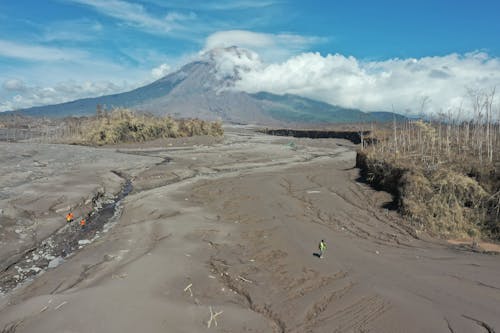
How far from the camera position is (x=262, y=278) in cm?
1283

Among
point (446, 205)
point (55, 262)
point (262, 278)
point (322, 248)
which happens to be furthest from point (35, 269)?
point (446, 205)

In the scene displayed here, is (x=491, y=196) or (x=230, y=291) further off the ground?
(x=491, y=196)

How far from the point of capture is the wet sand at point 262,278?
9898 millimetres

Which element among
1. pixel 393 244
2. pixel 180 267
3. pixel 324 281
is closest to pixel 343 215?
pixel 393 244

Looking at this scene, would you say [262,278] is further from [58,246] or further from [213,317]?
[58,246]

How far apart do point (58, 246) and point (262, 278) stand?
393 inches

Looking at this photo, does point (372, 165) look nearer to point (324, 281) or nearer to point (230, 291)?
point (324, 281)

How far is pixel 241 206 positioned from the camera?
23375 mm

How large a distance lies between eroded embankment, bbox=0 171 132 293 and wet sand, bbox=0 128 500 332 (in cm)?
70

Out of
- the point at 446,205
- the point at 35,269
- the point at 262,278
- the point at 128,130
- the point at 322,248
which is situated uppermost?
the point at 128,130

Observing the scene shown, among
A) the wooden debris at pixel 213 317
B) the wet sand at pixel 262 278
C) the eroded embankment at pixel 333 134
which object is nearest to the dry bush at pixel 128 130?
the eroded embankment at pixel 333 134

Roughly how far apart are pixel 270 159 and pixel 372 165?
22.6 meters

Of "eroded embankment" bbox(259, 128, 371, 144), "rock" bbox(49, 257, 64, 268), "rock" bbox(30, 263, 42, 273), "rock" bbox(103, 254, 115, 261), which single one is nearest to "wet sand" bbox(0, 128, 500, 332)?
"rock" bbox(103, 254, 115, 261)

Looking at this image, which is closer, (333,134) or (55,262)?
(55,262)
